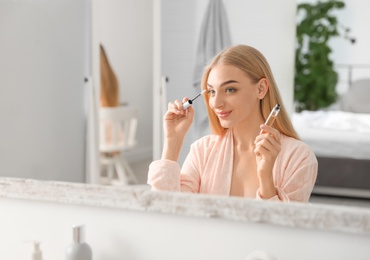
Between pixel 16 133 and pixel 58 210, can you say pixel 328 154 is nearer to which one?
pixel 58 210

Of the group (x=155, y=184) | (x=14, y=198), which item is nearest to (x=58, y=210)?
(x=14, y=198)

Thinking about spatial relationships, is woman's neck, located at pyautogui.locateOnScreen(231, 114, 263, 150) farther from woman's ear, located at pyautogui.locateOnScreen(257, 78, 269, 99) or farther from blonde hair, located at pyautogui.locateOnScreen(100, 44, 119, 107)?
blonde hair, located at pyautogui.locateOnScreen(100, 44, 119, 107)

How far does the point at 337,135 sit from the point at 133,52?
1.43 feet

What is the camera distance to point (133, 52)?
3.44 ft

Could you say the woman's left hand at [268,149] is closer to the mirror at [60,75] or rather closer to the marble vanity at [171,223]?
the marble vanity at [171,223]

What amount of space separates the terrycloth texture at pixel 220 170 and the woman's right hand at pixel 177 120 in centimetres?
4

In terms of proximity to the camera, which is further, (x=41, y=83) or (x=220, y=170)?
(x=41, y=83)

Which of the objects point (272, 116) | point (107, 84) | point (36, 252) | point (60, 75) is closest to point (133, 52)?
point (107, 84)

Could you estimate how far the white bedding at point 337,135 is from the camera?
2.89 feet

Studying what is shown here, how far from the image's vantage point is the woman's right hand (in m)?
0.97

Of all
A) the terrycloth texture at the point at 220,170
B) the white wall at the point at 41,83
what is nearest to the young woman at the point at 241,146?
the terrycloth texture at the point at 220,170

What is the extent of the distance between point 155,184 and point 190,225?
0.11 m

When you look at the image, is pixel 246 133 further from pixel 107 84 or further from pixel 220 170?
pixel 107 84

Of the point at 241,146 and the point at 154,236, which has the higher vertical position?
the point at 241,146
